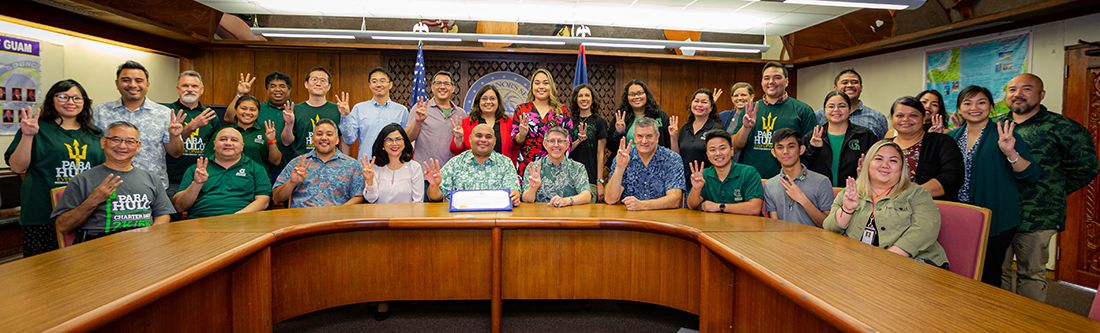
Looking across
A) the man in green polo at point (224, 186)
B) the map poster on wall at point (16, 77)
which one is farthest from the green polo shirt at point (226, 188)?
the map poster on wall at point (16, 77)

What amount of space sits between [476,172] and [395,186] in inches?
21.2

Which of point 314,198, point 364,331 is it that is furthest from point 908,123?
point 314,198

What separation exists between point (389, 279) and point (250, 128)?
6.11 ft

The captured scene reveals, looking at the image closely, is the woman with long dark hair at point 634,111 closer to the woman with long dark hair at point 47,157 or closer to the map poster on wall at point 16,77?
the woman with long dark hair at point 47,157

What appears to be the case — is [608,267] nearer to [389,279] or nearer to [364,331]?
[389,279]

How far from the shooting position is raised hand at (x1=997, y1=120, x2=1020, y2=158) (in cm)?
283

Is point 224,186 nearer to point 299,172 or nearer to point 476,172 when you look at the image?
point 299,172

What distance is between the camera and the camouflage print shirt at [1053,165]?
3.01 meters

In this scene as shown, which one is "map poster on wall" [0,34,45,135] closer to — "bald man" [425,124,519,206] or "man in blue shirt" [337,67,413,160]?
"man in blue shirt" [337,67,413,160]

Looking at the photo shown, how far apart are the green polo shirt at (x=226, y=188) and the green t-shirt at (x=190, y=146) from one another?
0.64 meters

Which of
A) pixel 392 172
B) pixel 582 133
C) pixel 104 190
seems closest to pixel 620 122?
pixel 582 133

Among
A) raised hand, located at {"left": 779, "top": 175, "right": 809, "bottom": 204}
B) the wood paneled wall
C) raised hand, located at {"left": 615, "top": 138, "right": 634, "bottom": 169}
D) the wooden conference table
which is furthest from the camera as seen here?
the wood paneled wall

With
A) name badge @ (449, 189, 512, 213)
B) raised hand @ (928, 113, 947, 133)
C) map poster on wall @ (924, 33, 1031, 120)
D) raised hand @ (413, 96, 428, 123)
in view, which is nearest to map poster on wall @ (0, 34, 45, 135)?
raised hand @ (413, 96, 428, 123)

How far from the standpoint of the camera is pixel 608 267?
2.80 metres
